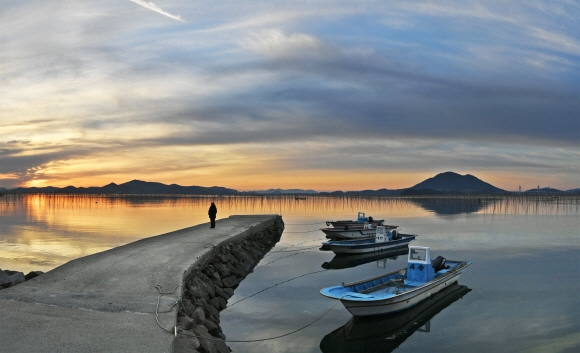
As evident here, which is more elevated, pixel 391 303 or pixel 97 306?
pixel 97 306

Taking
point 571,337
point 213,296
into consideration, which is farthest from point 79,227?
point 571,337

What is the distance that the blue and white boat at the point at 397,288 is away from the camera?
16.1 metres

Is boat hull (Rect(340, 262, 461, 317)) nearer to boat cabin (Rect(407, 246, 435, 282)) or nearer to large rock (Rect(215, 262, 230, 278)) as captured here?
boat cabin (Rect(407, 246, 435, 282))

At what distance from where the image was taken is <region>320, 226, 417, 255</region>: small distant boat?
33.2 meters

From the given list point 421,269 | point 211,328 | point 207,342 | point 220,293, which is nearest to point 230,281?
point 220,293

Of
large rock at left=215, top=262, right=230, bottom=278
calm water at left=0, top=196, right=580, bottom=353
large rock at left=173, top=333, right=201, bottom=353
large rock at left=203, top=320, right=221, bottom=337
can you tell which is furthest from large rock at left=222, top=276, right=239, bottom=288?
large rock at left=173, top=333, right=201, bottom=353

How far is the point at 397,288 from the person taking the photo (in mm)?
18234

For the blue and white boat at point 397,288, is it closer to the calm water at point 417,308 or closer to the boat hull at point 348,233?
the calm water at point 417,308

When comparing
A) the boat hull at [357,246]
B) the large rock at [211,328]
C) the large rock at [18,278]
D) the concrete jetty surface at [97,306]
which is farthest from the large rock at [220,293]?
the boat hull at [357,246]

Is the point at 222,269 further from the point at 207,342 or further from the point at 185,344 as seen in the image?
the point at 185,344

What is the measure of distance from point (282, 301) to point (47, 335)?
1136cm

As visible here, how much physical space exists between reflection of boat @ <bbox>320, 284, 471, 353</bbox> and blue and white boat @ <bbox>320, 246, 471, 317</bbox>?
0.31m

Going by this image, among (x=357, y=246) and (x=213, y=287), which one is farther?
(x=357, y=246)

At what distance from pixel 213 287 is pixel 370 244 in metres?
17.1
